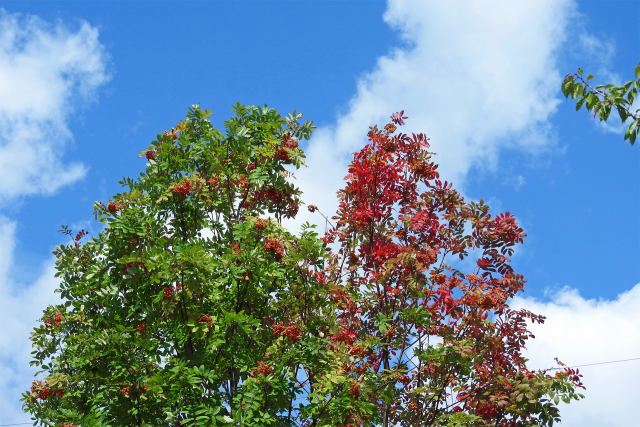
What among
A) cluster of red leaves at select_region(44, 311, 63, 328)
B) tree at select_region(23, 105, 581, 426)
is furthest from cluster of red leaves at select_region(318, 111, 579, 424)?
cluster of red leaves at select_region(44, 311, 63, 328)

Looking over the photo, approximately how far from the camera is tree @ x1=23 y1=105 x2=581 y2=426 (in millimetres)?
9500

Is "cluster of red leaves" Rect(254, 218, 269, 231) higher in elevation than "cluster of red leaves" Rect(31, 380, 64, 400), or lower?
higher

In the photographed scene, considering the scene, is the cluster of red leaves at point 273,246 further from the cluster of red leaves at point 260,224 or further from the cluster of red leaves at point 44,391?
the cluster of red leaves at point 44,391

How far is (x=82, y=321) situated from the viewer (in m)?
11.2

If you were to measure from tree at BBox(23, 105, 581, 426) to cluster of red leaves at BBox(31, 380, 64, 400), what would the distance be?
0.03 m

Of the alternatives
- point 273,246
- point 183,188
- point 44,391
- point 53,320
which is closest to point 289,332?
point 273,246

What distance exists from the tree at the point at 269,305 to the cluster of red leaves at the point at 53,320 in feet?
0.21

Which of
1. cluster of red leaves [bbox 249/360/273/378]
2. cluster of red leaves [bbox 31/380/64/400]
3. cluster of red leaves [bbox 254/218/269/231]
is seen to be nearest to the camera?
cluster of red leaves [bbox 249/360/273/378]

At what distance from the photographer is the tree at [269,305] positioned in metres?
9.50

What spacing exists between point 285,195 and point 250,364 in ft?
10.7

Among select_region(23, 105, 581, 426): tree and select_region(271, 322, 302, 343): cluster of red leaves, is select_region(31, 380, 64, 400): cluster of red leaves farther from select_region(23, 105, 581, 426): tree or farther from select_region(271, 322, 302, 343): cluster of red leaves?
select_region(271, 322, 302, 343): cluster of red leaves

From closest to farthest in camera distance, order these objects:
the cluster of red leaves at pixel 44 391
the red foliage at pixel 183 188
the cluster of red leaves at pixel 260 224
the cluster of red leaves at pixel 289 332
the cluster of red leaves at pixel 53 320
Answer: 1. the cluster of red leaves at pixel 289 332
2. the cluster of red leaves at pixel 260 224
3. the red foliage at pixel 183 188
4. the cluster of red leaves at pixel 44 391
5. the cluster of red leaves at pixel 53 320

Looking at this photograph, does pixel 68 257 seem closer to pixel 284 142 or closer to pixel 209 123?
pixel 209 123

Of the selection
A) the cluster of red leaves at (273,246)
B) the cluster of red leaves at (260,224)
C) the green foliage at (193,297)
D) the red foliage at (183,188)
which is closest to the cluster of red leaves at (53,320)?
the green foliage at (193,297)
